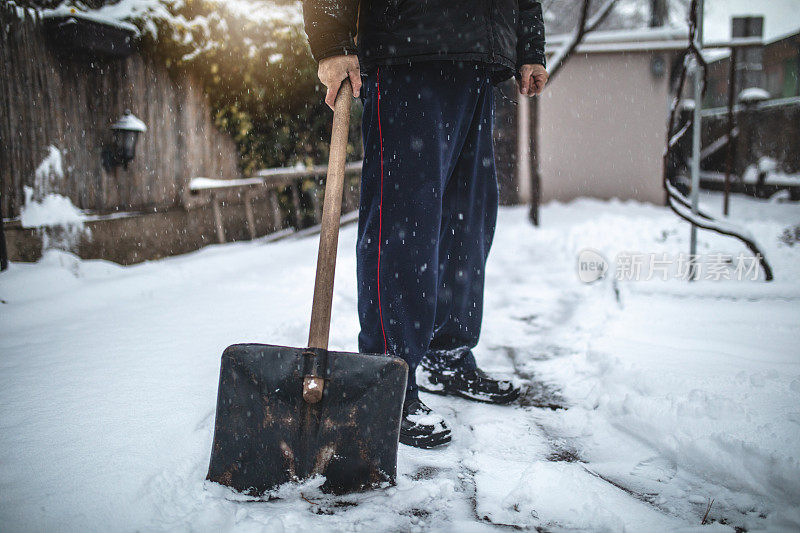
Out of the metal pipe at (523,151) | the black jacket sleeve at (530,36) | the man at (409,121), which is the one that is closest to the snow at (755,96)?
the metal pipe at (523,151)

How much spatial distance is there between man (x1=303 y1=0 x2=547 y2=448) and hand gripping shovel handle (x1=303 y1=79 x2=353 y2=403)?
15 centimetres

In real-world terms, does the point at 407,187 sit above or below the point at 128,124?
below

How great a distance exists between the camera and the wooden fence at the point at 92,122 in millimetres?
2967

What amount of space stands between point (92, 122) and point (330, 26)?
2.89 metres

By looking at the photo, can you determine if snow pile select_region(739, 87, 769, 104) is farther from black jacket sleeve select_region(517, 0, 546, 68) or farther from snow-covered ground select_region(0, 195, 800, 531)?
black jacket sleeve select_region(517, 0, 546, 68)

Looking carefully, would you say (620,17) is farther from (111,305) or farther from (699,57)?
(111,305)

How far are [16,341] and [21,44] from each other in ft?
7.08

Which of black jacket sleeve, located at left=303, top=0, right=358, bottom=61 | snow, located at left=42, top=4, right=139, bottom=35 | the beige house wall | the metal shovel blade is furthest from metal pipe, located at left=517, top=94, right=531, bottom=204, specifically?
the metal shovel blade

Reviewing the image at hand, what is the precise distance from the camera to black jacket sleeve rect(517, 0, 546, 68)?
1712mm

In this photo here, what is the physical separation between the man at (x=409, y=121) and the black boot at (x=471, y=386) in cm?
27

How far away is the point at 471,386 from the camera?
5.59 ft
